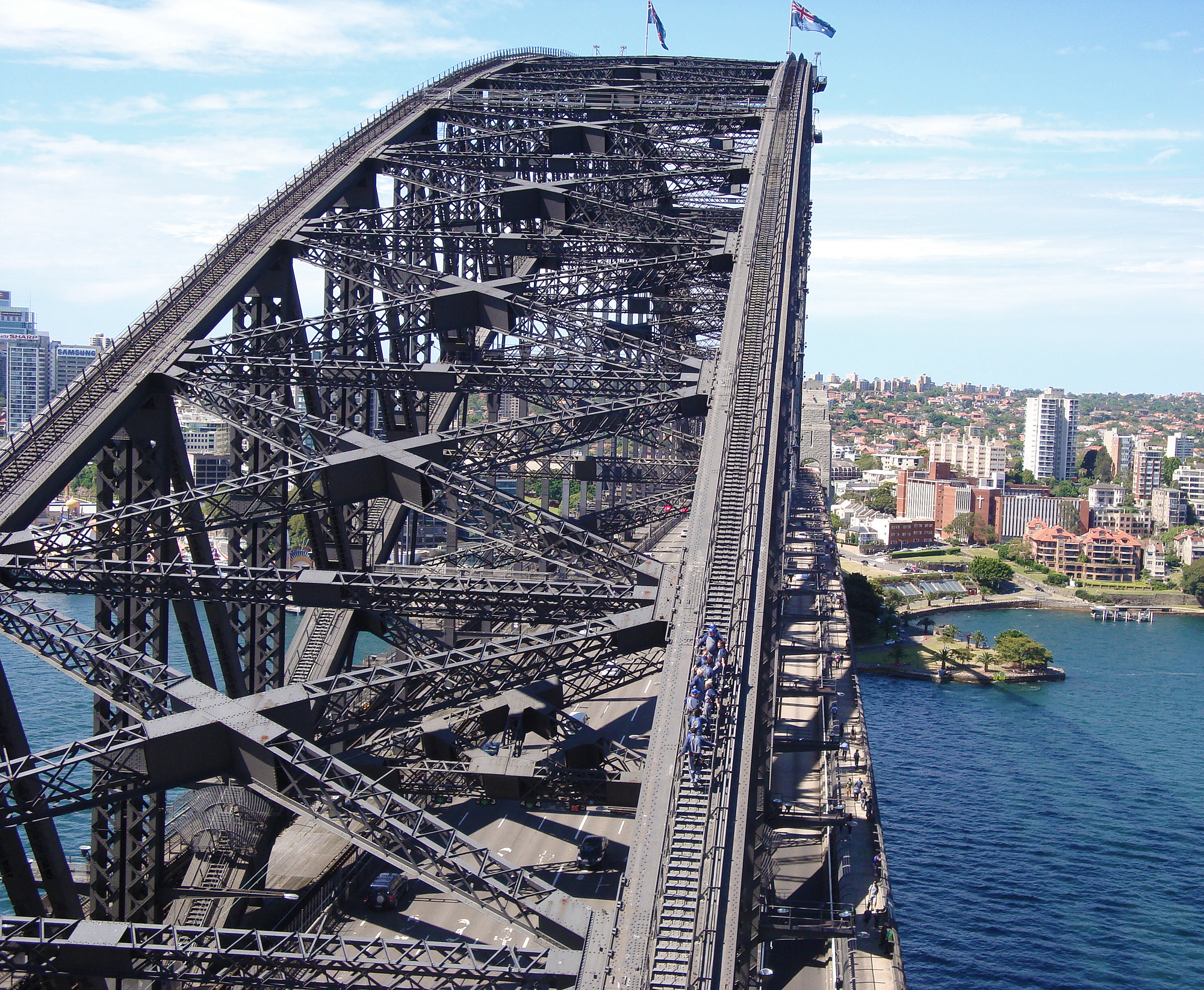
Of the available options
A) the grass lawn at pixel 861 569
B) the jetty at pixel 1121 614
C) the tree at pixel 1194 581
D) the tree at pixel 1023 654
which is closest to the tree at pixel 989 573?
the jetty at pixel 1121 614

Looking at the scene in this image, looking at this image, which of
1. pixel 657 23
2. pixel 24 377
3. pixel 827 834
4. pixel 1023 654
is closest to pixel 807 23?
pixel 657 23

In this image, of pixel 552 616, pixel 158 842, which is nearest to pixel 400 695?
pixel 552 616

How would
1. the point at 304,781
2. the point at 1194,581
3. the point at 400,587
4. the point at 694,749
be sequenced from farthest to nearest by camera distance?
the point at 1194,581, the point at 400,587, the point at 694,749, the point at 304,781

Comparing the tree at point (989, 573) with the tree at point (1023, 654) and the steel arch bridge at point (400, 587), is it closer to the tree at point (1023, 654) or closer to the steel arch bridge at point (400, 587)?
the tree at point (1023, 654)

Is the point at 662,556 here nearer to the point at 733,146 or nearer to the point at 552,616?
the point at 733,146

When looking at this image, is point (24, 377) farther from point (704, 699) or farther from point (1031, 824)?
point (704, 699)
